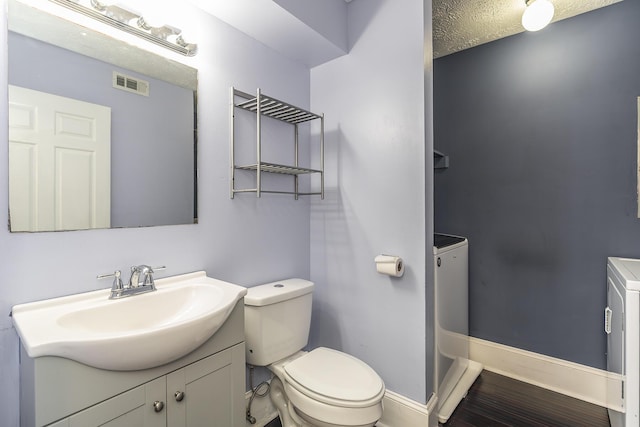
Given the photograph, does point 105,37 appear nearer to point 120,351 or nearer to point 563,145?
point 120,351

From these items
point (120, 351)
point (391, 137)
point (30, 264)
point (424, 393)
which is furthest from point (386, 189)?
point (30, 264)

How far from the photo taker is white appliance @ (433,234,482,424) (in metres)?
1.65

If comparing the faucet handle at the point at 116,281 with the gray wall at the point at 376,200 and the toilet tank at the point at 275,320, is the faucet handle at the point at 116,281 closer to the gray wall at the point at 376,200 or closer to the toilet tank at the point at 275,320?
the toilet tank at the point at 275,320

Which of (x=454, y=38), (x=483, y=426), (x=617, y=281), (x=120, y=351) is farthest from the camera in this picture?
(x=454, y=38)

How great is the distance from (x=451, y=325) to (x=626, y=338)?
31.1 inches

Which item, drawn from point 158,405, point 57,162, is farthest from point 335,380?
point 57,162

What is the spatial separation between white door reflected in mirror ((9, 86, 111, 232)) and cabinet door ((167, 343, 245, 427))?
0.65 metres

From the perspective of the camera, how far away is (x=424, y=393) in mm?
1512

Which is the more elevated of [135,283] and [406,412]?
[135,283]

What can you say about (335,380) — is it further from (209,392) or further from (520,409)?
(520,409)

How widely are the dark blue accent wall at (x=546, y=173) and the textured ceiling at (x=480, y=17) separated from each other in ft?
0.24

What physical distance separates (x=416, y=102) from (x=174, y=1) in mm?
1229

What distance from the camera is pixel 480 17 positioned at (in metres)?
1.91

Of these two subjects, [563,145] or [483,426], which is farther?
[563,145]
